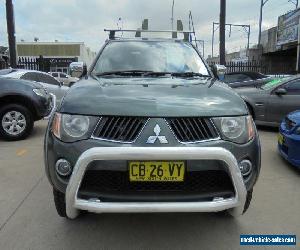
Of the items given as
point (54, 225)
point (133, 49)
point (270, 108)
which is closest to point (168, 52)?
point (133, 49)

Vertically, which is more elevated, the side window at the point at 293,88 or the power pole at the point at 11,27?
the power pole at the point at 11,27

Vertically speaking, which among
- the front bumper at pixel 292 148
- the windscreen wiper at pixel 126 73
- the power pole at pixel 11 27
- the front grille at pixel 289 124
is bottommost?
the front bumper at pixel 292 148

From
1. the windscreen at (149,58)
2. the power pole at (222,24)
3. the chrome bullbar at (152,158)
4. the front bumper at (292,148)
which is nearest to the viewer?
the chrome bullbar at (152,158)

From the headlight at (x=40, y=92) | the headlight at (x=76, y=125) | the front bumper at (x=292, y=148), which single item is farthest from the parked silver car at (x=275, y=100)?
the headlight at (x=76, y=125)

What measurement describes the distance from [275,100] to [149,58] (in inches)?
196

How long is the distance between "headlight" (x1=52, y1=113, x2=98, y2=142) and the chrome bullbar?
0.66 feet

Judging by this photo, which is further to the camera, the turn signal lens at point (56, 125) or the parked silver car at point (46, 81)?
the parked silver car at point (46, 81)

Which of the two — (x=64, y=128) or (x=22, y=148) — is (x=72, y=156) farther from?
(x=22, y=148)

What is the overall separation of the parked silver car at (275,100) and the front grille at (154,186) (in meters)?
6.00

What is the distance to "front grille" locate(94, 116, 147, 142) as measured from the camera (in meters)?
2.82

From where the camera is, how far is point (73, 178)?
8.96 ft

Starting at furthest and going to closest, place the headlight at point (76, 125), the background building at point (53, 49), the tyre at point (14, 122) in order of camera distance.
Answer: the background building at point (53, 49) → the tyre at point (14, 122) → the headlight at point (76, 125)

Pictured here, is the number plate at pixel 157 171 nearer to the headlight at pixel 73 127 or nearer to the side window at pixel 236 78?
the headlight at pixel 73 127

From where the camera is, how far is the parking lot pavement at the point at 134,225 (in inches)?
127
